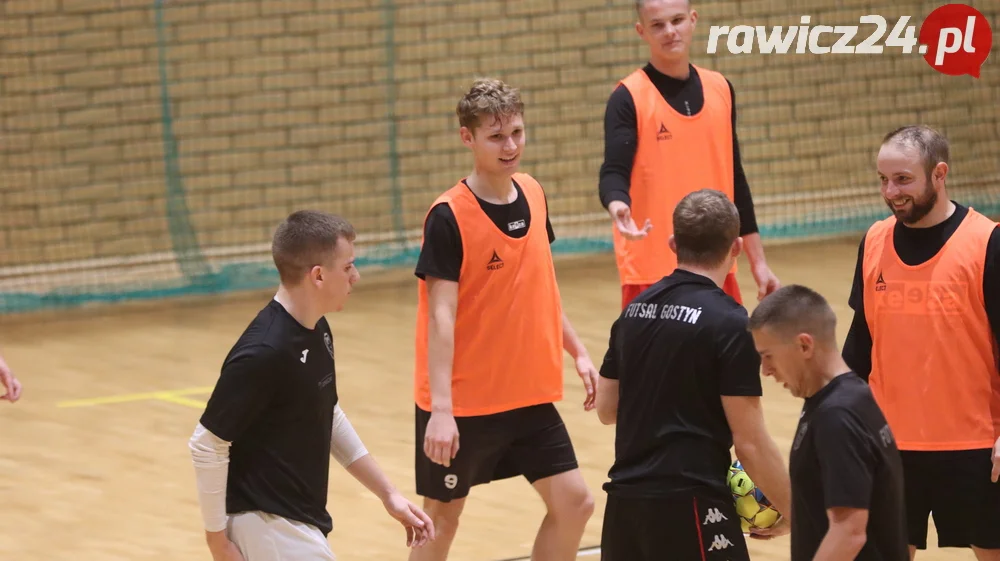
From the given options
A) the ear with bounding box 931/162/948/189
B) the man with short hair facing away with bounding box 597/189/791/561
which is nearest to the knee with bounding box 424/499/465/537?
the man with short hair facing away with bounding box 597/189/791/561

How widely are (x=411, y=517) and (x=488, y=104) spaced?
5.07 ft

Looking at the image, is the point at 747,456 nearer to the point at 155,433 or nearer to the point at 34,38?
the point at 155,433

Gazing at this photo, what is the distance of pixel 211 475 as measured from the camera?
12.6 ft

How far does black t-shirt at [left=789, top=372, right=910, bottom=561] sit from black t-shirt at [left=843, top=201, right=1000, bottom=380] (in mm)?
1188

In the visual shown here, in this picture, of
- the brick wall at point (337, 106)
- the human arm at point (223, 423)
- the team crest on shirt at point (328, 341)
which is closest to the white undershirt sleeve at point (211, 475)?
the human arm at point (223, 423)

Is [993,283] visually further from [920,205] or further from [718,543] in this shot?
[718,543]

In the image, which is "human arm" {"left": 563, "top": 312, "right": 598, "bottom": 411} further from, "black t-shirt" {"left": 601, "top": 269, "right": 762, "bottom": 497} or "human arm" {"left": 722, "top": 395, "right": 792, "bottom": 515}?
"human arm" {"left": 722, "top": 395, "right": 792, "bottom": 515}

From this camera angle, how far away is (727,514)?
410 centimetres

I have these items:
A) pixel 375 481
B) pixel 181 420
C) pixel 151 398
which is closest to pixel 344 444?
pixel 375 481

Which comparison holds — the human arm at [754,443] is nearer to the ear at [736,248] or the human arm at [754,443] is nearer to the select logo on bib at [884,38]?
the ear at [736,248]

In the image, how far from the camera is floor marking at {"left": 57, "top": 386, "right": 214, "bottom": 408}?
29.1 ft

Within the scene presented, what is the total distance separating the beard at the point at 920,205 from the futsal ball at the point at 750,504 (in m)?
0.95

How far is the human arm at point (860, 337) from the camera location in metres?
4.74

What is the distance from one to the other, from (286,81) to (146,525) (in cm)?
653
